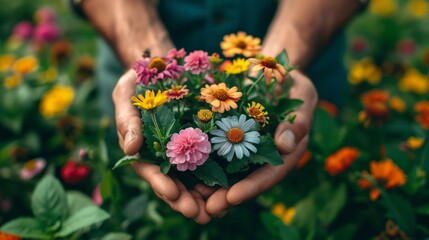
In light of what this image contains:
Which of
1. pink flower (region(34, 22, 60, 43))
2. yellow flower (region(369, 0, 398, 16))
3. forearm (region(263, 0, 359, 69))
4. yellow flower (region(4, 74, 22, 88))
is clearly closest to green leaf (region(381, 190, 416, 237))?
forearm (region(263, 0, 359, 69))

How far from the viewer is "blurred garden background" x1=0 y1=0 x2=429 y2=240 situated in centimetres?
118

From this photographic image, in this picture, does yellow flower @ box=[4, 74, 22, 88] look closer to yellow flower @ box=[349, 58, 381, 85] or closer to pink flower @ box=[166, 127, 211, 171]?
pink flower @ box=[166, 127, 211, 171]

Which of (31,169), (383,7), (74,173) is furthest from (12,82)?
(383,7)

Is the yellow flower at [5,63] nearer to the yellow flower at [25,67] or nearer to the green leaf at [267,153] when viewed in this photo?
the yellow flower at [25,67]

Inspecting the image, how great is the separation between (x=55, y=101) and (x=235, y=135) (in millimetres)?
1102

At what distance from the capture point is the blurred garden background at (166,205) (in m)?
1.18

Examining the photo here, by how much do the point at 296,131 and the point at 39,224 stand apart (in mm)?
643

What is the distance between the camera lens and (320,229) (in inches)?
47.7

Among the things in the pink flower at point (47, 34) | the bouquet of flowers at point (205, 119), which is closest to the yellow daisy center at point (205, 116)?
the bouquet of flowers at point (205, 119)

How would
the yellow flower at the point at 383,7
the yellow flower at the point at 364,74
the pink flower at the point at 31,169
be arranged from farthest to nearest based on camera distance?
the yellow flower at the point at 383,7
the yellow flower at the point at 364,74
the pink flower at the point at 31,169

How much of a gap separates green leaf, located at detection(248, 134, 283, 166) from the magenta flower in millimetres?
218

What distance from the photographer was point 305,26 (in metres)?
1.38

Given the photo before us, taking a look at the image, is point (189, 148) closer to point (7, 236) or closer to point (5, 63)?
point (7, 236)

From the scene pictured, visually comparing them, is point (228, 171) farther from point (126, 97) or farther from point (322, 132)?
point (322, 132)
